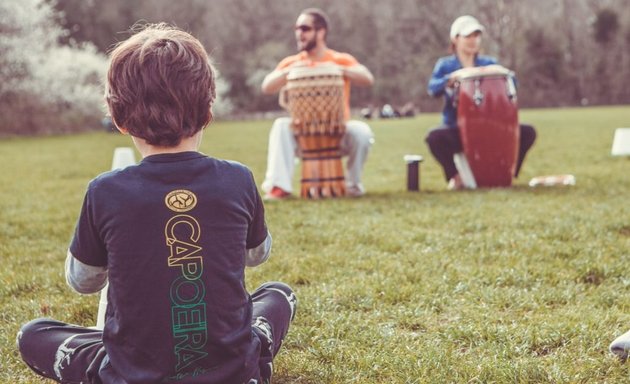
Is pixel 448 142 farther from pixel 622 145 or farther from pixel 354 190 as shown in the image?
pixel 622 145

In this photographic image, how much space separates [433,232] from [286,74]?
2.40m

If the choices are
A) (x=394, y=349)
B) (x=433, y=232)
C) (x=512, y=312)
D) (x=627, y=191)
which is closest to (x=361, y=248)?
(x=433, y=232)

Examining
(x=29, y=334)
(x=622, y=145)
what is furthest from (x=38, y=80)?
(x=29, y=334)

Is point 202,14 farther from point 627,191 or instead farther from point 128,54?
point 128,54

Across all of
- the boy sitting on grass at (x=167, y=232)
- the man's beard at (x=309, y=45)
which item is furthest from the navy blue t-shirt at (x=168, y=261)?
the man's beard at (x=309, y=45)

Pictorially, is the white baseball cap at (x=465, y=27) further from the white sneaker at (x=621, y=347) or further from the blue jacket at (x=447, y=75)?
the white sneaker at (x=621, y=347)

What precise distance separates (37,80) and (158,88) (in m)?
27.7

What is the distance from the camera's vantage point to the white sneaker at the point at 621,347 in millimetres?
2367

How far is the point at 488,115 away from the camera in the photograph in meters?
6.30

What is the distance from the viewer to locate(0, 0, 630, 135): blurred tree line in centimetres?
4397

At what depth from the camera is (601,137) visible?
42.6 ft

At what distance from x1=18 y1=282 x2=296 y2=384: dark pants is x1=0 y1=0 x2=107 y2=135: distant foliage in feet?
83.2

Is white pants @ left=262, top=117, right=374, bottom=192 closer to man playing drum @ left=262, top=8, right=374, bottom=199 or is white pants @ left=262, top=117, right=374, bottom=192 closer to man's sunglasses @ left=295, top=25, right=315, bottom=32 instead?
man playing drum @ left=262, top=8, right=374, bottom=199

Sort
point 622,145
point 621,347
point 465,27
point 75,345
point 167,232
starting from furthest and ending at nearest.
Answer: point 622,145 → point 465,27 → point 621,347 → point 75,345 → point 167,232
